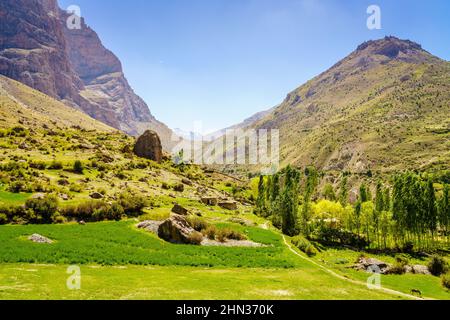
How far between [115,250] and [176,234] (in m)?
11.7

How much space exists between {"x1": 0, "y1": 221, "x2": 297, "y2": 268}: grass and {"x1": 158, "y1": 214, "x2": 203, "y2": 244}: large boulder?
1.66 metres

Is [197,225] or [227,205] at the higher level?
[227,205]

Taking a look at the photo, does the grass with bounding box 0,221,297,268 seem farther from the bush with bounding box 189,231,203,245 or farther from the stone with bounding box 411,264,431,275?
the stone with bounding box 411,264,431,275

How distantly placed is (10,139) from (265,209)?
76960 millimetres

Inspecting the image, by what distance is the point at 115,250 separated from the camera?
35.5 meters

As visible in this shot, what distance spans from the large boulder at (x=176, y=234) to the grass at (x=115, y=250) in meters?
1.66

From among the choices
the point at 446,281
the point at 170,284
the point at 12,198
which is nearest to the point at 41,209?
the point at 12,198

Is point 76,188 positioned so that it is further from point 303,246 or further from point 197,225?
point 303,246

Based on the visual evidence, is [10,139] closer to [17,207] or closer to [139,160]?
[139,160]

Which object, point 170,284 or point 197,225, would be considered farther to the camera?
point 197,225

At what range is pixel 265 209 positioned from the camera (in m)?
104

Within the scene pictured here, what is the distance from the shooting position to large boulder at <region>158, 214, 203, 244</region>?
45900 mm
